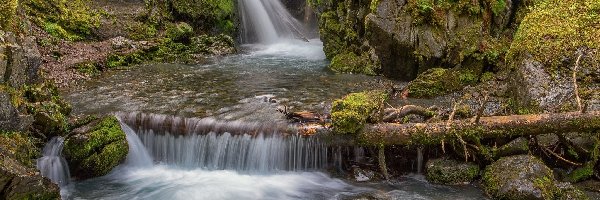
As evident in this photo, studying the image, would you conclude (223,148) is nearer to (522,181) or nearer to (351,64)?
(522,181)

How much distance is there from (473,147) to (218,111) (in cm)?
524

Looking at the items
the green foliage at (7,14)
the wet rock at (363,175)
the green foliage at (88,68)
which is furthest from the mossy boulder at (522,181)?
the green foliage at (88,68)

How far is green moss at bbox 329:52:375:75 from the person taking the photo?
15.2 m

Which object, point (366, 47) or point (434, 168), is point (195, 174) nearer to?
point (434, 168)

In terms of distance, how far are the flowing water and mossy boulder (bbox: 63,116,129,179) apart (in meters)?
0.25

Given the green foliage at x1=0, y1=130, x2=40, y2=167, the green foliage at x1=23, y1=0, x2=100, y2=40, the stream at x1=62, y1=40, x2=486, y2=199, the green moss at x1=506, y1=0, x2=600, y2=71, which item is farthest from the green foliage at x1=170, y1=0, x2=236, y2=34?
the green moss at x1=506, y1=0, x2=600, y2=71

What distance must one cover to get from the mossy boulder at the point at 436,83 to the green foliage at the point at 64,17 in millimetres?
11896

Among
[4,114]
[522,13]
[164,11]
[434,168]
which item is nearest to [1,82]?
[4,114]

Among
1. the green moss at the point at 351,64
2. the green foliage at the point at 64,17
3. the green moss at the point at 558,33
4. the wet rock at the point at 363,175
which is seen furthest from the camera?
the green foliage at the point at 64,17

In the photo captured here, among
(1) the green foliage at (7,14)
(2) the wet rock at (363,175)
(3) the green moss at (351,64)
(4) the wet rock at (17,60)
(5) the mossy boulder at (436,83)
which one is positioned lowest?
(2) the wet rock at (363,175)

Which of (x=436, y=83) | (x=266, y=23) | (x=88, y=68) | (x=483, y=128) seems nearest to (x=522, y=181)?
(x=483, y=128)

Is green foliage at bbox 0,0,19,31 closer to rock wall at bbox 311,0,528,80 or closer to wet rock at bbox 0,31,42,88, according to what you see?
wet rock at bbox 0,31,42,88

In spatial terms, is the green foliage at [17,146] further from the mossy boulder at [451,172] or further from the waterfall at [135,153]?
the mossy boulder at [451,172]

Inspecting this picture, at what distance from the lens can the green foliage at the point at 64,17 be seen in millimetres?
16438
